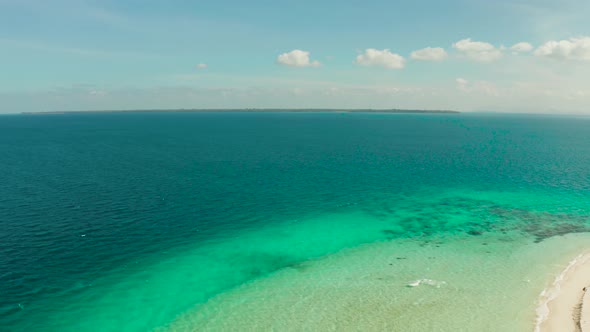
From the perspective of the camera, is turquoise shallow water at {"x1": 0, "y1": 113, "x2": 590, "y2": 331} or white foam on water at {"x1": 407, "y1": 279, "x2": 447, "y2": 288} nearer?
turquoise shallow water at {"x1": 0, "y1": 113, "x2": 590, "y2": 331}

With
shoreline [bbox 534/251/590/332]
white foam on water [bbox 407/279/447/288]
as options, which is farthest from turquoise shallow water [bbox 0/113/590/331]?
shoreline [bbox 534/251/590/332]

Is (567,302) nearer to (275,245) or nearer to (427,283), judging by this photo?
(427,283)

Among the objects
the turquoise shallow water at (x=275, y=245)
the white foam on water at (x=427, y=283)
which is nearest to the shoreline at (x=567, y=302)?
the turquoise shallow water at (x=275, y=245)

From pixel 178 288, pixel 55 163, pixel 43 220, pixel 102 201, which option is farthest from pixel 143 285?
pixel 55 163

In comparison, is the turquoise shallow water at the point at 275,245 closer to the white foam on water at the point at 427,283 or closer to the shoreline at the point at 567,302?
the white foam on water at the point at 427,283

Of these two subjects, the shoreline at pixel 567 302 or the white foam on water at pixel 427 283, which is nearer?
the shoreline at pixel 567 302

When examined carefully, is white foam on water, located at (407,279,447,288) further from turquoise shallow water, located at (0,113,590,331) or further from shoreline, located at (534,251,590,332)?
shoreline, located at (534,251,590,332)
